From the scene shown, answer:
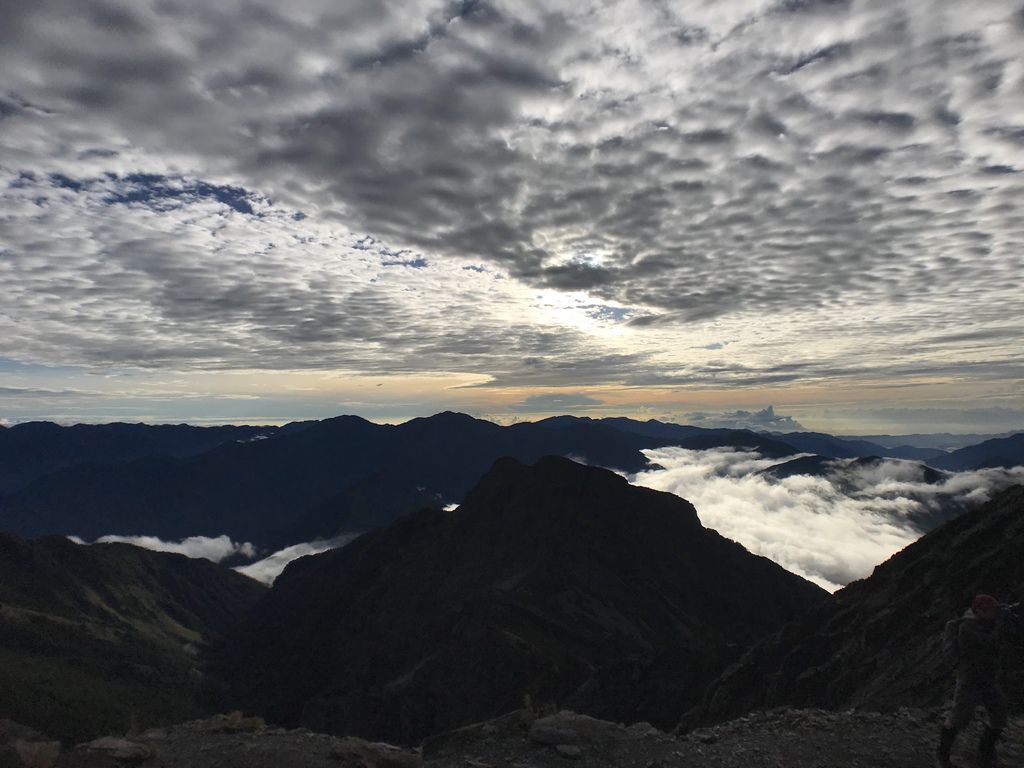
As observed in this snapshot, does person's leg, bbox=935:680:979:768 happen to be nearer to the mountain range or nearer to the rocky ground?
the rocky ground

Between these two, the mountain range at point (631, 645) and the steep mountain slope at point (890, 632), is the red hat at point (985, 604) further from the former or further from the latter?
the steep mountain slope at point (890, 632)

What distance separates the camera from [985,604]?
14695 millimetres

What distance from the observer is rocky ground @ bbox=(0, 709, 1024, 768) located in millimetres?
14589

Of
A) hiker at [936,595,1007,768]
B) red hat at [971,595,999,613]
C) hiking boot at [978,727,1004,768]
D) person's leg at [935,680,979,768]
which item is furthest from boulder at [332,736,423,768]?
red hat at [971,595,999,613]

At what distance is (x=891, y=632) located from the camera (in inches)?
2020

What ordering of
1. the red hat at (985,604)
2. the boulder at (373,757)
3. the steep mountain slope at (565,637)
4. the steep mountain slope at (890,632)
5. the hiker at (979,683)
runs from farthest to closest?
the steep mountain slope at (565,637), the steep mountain slope at (890,632), the boulder at (373,757), the red hat at (985,604), the hiker at (979,683)

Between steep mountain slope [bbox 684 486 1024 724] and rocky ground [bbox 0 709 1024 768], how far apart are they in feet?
49.3

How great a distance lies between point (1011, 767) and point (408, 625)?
18725cm

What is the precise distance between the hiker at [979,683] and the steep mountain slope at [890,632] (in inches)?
679

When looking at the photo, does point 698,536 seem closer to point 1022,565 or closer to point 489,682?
point 489,682

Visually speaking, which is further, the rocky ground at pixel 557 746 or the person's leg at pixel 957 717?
the rocky ground at pixel 557 746

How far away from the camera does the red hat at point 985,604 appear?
14.5 meters

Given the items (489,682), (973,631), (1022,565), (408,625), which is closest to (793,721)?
(973,631)

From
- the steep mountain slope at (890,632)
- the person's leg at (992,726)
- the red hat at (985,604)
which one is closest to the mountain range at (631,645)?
the steep mountain slope at (890,632)
